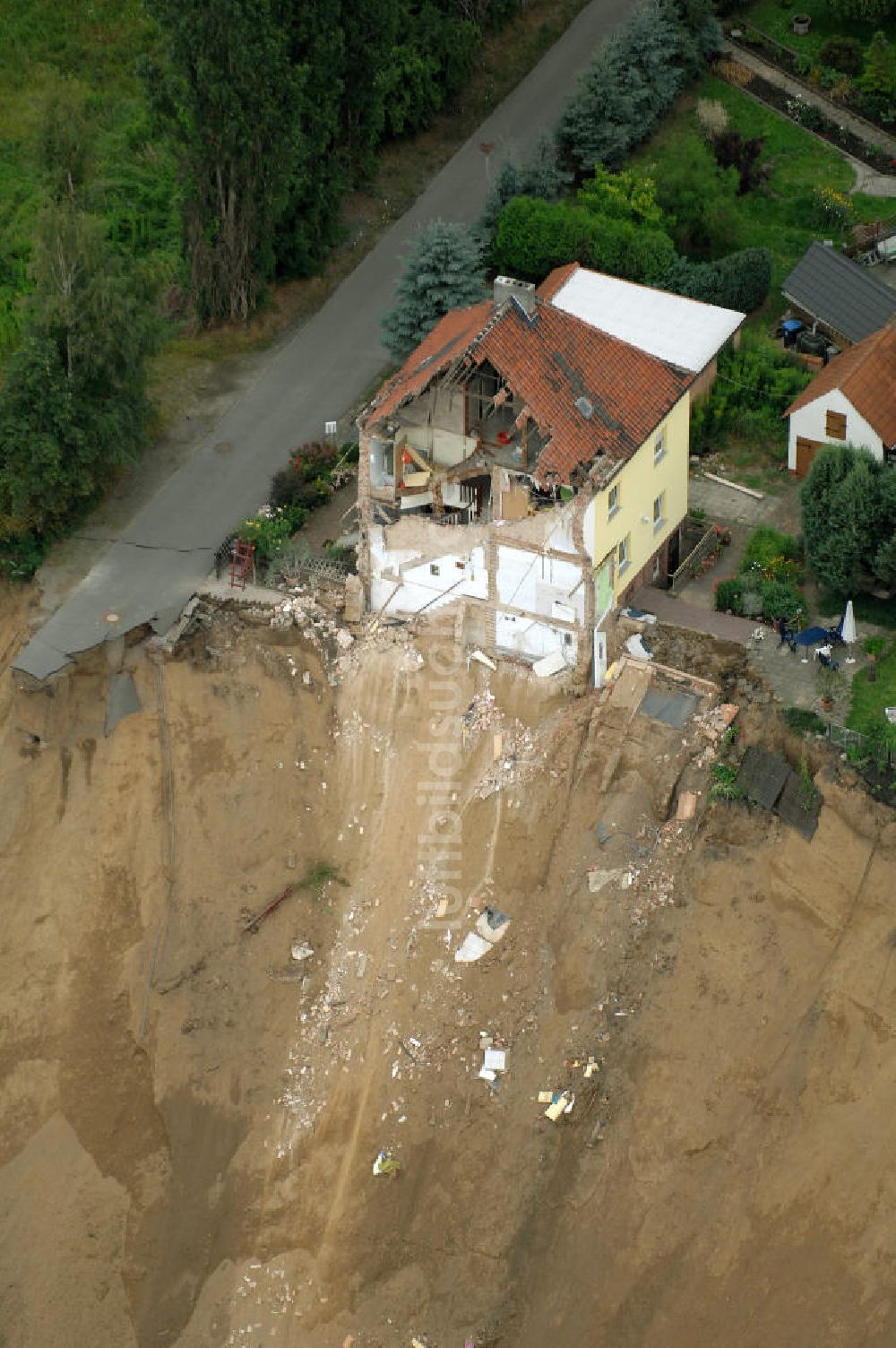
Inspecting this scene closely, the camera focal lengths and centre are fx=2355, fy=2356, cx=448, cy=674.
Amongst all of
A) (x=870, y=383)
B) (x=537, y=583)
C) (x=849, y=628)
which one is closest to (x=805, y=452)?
(x=870, y=383)

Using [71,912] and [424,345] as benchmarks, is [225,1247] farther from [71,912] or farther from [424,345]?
[424,345]

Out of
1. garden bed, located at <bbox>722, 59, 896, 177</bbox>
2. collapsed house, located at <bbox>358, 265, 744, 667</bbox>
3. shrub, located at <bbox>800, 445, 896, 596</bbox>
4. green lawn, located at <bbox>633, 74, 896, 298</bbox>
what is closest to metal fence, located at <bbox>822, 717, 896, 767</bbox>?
shrub, located at <bbox>800, 445, 896, 596</bbox>

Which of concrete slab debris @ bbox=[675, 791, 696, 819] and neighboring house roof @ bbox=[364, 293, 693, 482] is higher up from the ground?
neighboring house roof @ bbox=[364, 293, 693, 482]

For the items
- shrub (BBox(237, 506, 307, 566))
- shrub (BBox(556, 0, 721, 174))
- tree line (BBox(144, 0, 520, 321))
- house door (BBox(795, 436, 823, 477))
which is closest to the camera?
shrub (BBox(237, 506, 307, 566))

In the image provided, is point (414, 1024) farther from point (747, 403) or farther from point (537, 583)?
point (747, 403)

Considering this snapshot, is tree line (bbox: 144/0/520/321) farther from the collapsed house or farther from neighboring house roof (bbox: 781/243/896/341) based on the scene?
neighboring house roof (bbox: 781/243/896/341)

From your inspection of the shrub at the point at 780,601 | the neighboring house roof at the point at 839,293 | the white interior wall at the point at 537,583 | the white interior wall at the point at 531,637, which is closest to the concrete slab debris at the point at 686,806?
the white interior wall at the point at 531,637

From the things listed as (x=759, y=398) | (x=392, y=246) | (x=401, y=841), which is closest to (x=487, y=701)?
(x=401, y=841)

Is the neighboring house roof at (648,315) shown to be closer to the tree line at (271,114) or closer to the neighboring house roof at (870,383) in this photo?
the neighboring house roof at (870,383)
